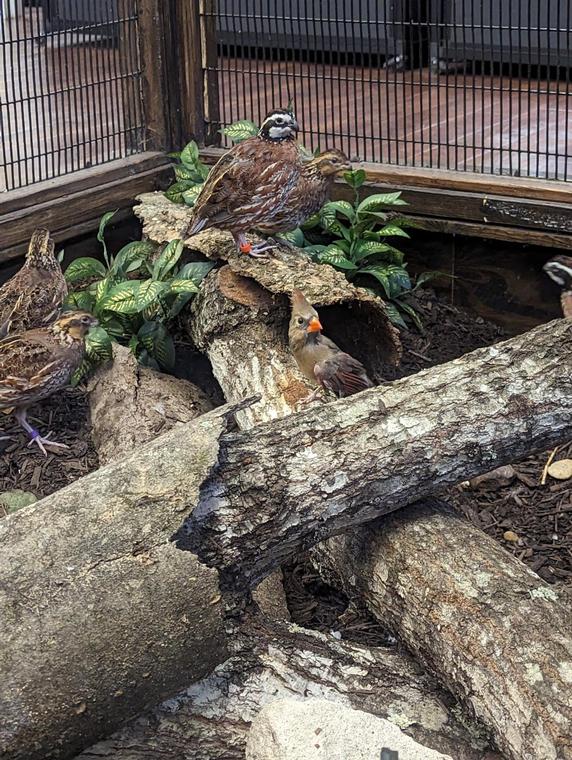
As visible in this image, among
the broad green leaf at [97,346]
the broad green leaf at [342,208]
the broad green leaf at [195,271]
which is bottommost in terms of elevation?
the broad green leaf at [97,346]

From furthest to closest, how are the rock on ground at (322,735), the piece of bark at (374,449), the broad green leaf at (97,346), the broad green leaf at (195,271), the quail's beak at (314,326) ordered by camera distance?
the broad green leaf at (195,271) < the broad green leaf at (97,346) < the quail's beak at (314,326) < the piece of bark at (374,449) < the rock on ground at (322,735)

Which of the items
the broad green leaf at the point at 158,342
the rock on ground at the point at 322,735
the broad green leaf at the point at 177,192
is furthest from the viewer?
the broad green leaf at the point at 177,192

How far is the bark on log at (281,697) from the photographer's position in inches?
126

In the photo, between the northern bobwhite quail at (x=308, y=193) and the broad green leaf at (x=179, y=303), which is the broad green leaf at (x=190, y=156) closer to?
the northern bobwhite quail at (x=308, y=193)

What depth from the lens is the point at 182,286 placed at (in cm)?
535

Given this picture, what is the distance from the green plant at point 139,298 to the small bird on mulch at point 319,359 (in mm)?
735

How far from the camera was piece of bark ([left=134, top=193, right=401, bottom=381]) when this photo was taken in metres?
5.07

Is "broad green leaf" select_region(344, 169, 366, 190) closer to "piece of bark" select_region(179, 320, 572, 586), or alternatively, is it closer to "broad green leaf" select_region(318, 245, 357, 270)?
"broad green leaf" select_region(318, 245, 357, 270)

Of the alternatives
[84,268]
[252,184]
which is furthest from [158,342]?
[252,184]

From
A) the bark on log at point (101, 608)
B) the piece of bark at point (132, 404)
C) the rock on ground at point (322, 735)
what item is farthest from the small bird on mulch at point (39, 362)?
the rock on ground at point (322, 735)

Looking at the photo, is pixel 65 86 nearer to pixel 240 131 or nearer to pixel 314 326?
pixel 240 131

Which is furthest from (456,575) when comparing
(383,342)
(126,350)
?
(126,350)

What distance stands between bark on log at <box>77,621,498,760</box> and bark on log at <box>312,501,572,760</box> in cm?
10

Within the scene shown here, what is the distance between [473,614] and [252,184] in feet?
9.41
